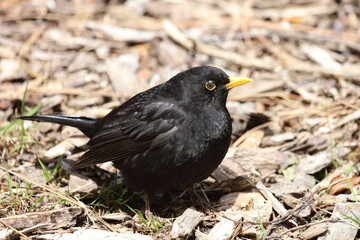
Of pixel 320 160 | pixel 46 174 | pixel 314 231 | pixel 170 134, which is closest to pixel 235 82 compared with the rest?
pixel 170 134

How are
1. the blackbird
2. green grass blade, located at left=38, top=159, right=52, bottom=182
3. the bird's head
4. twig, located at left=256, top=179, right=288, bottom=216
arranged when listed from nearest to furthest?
the blackbird < twig, located at left=256, top=179, right=288, bottom=216 < the bird's head < green grass blade, located at left=38, top=159, right=52, bottom=182

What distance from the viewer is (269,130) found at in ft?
18.2

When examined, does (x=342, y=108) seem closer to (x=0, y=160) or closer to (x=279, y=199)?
(x=279, y=199)

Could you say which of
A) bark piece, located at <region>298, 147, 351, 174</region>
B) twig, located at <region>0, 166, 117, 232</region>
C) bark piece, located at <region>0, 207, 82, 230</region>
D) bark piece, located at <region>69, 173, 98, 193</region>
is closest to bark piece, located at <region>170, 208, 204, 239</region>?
twig, located at <region>0, 166, 117, 232</region>

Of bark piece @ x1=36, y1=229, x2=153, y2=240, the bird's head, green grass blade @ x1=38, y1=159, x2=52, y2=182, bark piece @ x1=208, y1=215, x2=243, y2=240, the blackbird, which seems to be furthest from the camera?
green grass blade @ x1=38, y1=159, x2=52, y2=182

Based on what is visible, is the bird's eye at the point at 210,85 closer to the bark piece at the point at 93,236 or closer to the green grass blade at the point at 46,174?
the bark piece at the point at 93,236

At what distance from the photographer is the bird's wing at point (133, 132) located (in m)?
Result: 4.25

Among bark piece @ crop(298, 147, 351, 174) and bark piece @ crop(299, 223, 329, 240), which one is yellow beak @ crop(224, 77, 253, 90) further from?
bark piece @ crop(299, 223, 329, 240)

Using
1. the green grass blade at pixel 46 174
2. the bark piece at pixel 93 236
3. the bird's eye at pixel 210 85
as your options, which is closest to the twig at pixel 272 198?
the bird's eye at pixel 210 85

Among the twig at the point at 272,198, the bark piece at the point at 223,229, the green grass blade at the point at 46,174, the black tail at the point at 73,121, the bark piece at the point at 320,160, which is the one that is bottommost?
the bark piece at the point at 223,229

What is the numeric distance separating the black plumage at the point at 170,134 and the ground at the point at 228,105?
357mm

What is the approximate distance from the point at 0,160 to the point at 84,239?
1.60 m

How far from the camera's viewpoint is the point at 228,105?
19.1 ft

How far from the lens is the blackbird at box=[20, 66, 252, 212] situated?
415cm
